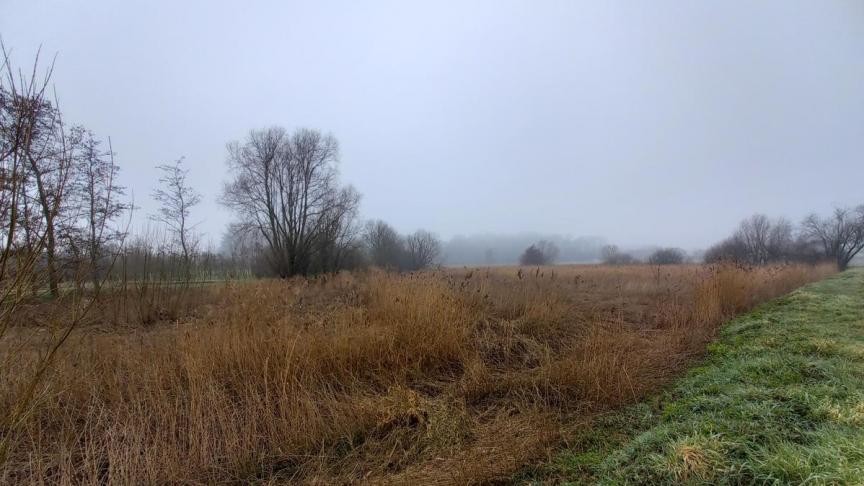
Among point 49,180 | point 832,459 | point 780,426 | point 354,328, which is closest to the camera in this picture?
point 832,459

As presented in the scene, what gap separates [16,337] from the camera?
3055mm

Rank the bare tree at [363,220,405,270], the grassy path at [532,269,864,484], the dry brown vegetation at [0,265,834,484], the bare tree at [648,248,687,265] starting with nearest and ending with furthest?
the grassy path at [532,269,864,484]
the dry brown vegetation at [0,265,834,484]
the bare tree at [363,220,405,270]
the bare tree at [648,248,687,265]

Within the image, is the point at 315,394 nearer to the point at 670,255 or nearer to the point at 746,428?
the point at 746,428

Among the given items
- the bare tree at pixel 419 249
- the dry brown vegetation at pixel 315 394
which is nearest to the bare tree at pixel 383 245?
the bare tree at pixel 419 249

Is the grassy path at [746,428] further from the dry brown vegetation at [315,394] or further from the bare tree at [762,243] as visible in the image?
the bare tree at [762,243]

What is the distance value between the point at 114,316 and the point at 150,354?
10.9ft

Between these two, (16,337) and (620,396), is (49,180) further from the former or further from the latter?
(620,396)

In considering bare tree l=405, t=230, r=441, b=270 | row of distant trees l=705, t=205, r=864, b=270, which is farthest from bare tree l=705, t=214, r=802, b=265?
bare tree l=405, t=230, r=441, b=270

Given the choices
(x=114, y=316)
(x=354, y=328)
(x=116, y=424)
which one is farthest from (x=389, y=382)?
(x=114, y=316)

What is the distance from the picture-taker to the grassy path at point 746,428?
1.87m

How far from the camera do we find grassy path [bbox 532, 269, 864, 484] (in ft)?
6.14

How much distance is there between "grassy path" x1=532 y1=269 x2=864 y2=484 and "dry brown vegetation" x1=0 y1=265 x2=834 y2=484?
0.42m

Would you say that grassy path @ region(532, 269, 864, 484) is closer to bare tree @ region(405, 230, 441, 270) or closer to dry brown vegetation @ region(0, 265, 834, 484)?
dry brown vegetation @ region(0, 265, 834, 484)

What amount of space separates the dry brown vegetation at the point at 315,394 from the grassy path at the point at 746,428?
42 centimetres
